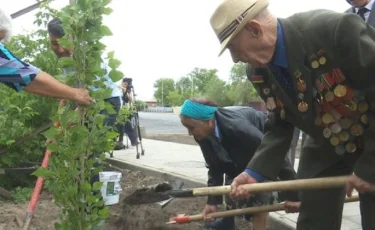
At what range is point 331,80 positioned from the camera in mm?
2252

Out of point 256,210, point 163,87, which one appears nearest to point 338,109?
point 256,210

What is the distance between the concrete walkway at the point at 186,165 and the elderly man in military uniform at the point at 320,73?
1511mm

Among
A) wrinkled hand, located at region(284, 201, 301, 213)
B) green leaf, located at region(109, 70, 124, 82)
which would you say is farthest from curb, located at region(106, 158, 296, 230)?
green leaf, located at region(109, 70, 124, 82)

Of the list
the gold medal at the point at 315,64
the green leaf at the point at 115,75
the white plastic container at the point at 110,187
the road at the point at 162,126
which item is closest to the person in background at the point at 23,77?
the green leaf at the point at 115,75

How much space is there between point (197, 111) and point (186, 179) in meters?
2.66

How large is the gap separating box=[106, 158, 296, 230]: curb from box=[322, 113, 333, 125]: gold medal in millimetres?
1691

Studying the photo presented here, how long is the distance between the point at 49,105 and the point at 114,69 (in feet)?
12.8

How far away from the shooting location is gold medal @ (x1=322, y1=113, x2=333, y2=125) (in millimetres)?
2348

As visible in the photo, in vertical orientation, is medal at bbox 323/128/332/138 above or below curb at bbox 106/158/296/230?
above

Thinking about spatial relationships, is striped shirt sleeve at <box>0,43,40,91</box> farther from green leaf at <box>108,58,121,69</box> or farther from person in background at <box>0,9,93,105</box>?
green leaf at <box>108,58,121,69</box>

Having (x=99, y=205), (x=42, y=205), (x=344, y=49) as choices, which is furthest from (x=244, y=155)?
(x=42, y=205)

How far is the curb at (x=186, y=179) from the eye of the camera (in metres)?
3.99

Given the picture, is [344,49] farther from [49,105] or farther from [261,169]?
[49,105]

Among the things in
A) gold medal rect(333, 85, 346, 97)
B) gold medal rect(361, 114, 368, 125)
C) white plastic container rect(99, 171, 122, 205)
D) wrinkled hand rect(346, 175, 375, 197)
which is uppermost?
gold medal rect(333, 85, 346, 97)
